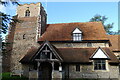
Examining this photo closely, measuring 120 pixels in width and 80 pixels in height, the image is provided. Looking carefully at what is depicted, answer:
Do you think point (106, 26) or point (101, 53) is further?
point (106, 26)

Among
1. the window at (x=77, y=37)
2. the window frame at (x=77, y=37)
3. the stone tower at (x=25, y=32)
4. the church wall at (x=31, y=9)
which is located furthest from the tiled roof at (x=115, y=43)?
the church wall at (x=31, y=9)

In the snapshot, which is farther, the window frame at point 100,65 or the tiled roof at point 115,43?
the tiled roof at point 115,43

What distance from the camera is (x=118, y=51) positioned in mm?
21703

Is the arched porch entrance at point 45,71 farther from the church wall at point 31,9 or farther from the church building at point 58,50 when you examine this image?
the church wall at point 31,9

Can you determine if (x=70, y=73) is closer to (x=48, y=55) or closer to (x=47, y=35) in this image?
(x=48, y=55)

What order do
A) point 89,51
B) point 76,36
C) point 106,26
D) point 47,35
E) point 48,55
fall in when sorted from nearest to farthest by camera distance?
1. point 48,55
2. point 89,51
3. point 76,36
4. point 47,35
5. point 106,26

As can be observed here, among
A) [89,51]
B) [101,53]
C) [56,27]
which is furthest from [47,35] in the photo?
[101,53]

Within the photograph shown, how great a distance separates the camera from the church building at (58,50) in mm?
15922

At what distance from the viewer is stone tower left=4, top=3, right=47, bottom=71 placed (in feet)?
66.8

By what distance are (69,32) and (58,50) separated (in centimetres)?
432

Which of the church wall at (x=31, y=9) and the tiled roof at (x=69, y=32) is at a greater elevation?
the church wall at (x=31, y=9)

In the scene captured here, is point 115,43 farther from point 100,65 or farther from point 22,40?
point 22,40

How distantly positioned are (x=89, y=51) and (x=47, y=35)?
7.58m

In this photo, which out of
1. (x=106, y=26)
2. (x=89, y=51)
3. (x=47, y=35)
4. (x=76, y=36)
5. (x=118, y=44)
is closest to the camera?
(x=89, y=51)
